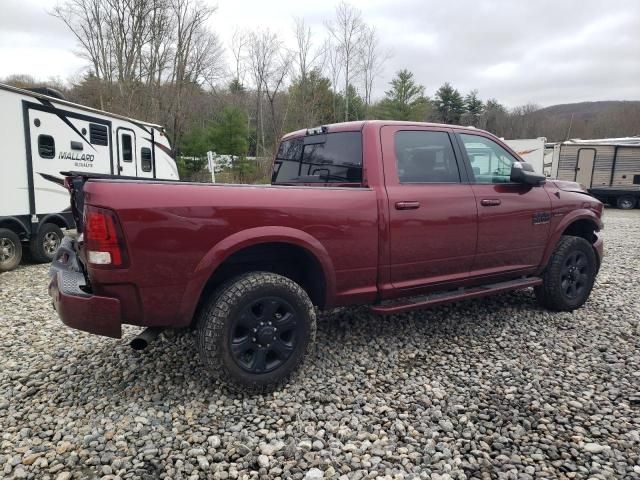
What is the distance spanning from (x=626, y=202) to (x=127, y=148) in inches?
805

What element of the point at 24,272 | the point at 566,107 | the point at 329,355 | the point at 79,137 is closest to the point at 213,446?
the point at 329,355

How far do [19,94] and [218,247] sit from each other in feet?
20.5

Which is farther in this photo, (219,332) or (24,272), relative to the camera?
(24,272)

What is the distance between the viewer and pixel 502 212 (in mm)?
4039

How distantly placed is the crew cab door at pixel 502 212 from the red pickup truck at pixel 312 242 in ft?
0.05

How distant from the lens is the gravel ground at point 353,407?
2.36 meters

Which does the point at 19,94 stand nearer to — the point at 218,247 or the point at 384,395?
the point at 218,247

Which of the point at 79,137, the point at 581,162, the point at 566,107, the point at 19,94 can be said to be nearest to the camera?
the point at 19,94

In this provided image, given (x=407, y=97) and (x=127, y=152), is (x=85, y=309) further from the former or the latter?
(x=407, y=97)

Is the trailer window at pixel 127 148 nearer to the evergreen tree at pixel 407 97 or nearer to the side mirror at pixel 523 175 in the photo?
the side mirror at pixel 523 175

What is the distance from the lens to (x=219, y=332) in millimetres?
2789

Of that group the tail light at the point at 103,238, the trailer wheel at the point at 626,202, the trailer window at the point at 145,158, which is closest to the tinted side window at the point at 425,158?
the tail light at the point at 103,238

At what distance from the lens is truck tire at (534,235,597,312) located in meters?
4.60

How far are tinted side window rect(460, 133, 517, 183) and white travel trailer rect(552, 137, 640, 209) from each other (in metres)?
18.1
